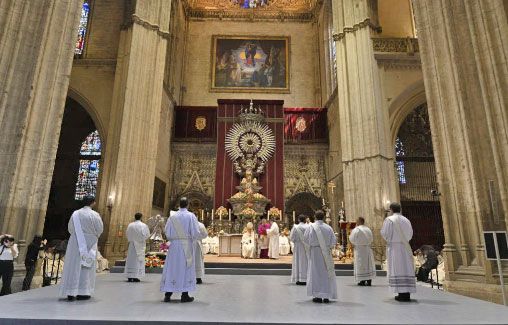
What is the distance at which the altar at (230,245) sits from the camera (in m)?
13.1

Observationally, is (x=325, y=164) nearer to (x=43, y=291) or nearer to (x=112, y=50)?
(x=112, y=50)

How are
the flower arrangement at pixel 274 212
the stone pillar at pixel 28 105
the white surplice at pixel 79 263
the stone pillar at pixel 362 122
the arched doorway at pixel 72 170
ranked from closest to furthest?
the white surplice at pixel 79 263 → the stone pillar at pixel 28 105 → the stone pillar at pixel 362 122 → the flower arrangement at pixel 274 212 → the arched doorway at pixel 72 170

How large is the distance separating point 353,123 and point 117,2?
12724 millimetres

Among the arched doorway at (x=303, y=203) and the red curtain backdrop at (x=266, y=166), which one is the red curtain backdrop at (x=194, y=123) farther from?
the arched doorway at (x=303, y=203)

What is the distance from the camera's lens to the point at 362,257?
7652mm

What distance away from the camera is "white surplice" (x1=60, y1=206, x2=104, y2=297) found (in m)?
5.11

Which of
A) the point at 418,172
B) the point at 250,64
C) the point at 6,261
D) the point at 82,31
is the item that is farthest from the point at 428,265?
the point at 82,31

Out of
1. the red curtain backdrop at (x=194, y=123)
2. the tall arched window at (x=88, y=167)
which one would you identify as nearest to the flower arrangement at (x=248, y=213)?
the red curtain backdrop at (x=194, y=123)

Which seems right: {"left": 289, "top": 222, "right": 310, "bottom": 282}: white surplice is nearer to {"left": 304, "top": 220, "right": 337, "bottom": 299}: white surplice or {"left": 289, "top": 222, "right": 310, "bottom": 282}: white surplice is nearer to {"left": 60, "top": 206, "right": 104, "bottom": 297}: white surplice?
{"left": 304, "top": 220, "right": 337, "bottom": 299}: white surplice

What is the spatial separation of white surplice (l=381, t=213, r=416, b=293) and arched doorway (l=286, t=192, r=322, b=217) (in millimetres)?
13390

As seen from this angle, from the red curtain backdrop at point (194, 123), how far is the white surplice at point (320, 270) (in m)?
14.5

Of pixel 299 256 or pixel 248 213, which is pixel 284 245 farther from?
pixel 299 256

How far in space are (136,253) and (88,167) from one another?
12.2 m

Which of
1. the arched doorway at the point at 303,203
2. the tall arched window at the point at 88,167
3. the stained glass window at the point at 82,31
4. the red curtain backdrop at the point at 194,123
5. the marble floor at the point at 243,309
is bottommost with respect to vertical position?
the marble floor at the point at 243,309
